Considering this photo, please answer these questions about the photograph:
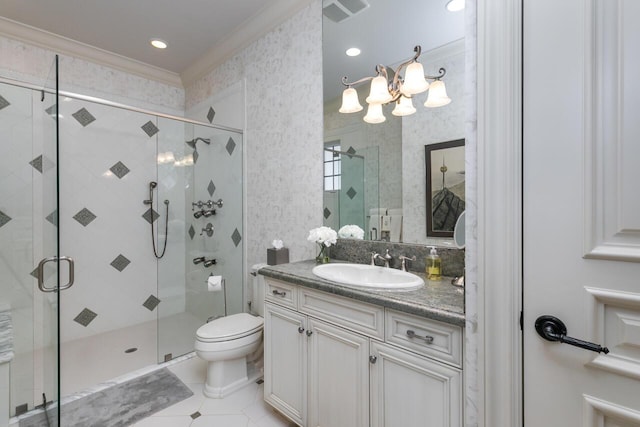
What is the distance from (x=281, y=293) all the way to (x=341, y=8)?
1861 mm

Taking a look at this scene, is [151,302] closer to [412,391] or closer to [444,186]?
[412,391]

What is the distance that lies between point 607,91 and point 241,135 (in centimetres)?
250

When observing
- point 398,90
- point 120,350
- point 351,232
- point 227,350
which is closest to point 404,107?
point 398,90

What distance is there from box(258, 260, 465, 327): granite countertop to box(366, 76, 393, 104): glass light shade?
3.51 ft

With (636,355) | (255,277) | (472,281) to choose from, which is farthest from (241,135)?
(636,355)

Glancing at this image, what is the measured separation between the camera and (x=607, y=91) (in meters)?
0.69

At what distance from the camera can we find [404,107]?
162 centimetres

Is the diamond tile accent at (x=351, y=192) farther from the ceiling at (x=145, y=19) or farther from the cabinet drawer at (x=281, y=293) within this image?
the ceiling at (x=145, y=19)

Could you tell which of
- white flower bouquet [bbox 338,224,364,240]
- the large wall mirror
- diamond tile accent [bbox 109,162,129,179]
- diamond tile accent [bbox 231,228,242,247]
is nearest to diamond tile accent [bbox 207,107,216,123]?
diamond tile accent [bbox 109,162,129,179]

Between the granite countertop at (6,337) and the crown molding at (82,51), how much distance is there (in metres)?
2.37

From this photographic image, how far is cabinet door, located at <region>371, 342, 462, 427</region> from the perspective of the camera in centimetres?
95

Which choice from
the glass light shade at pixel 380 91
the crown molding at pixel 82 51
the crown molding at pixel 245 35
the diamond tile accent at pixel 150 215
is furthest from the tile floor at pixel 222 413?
the crown molding at pixel 82 51

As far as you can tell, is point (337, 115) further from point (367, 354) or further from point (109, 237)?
point (109, 237)

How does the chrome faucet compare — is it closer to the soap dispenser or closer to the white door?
the soap dispenser
